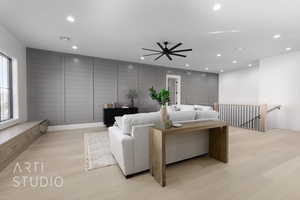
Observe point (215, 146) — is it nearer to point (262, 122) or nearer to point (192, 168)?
point (192, 168)

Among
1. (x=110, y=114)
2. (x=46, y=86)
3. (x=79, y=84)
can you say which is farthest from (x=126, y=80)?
(x=46, y=86)

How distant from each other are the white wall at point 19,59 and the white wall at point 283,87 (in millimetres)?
8671

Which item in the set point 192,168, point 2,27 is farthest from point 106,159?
point 2,27

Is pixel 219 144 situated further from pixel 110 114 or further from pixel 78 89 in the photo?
pixel 78 89

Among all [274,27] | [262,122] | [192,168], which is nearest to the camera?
[192,168]

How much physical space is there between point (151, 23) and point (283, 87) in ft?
18.4

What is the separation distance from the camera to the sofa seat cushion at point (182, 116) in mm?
2477

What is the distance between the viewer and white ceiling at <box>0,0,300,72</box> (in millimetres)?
2392

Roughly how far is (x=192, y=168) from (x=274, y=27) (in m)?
3.72

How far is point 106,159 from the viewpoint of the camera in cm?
265

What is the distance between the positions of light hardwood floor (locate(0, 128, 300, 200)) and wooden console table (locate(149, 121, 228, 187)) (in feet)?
0.43

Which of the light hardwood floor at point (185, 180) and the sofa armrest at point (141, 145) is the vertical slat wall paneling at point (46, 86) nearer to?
the light hardwood floor at point (185, 180)

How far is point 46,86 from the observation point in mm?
4852

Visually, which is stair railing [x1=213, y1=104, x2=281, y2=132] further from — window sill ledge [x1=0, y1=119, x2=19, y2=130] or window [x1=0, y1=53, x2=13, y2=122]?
window [x1=0, y1=53, x2=13, y2=122]
